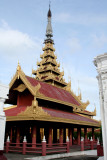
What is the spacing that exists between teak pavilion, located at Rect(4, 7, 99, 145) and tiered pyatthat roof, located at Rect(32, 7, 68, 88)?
0.16 metres

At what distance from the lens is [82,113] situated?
1977cm

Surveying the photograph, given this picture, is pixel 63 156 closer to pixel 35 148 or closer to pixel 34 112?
pixel 35 148

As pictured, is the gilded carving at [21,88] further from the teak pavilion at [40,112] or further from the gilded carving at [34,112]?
the gilded carving at [34,112]

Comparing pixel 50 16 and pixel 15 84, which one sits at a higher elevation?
pixel 50 16

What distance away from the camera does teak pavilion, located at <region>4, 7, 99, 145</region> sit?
40.9 feet

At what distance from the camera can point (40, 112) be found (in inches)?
479

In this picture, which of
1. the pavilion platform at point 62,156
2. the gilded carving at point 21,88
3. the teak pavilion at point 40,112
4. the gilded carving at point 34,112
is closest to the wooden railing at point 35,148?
the pavilion platform at point 62,156

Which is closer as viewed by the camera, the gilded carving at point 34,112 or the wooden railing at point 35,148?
the wooden railing at point 35,148

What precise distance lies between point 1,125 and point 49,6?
1409 inches

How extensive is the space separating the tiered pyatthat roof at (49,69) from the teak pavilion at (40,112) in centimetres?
16

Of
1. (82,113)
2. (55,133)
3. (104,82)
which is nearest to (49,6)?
(82,113)

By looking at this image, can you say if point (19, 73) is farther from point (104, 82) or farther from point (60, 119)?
point (104, 82)

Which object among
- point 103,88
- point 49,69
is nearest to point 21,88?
point 103,88

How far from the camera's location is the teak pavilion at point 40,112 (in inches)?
490
